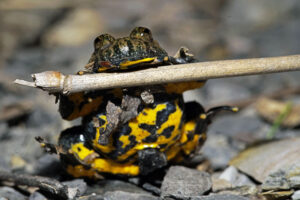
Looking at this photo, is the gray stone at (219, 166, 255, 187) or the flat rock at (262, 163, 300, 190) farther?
the gray stone at (219, 166, 255, 187)

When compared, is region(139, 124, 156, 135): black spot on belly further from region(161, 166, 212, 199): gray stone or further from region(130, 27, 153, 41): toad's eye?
region(130, 27, 153, 41): toad's eye

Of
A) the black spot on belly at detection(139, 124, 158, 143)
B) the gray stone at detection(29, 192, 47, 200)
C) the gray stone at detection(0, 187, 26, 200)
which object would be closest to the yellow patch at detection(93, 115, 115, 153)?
the black spot on belly at detection(139, 124, 158, 143)

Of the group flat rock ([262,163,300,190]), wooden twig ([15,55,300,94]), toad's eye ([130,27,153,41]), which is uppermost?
toad's eye ([130,27,153,41])

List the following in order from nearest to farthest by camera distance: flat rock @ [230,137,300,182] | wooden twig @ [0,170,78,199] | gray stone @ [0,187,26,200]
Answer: wooden twig @ [0,170,78,199] → gray stone @ [0,187,26,200] → flat rock @ [230,137,300,182]

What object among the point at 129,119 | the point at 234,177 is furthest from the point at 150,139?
the point at 234,177

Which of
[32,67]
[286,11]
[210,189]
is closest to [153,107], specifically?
[210,189]

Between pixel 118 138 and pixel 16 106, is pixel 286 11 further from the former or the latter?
pixel 118 138
